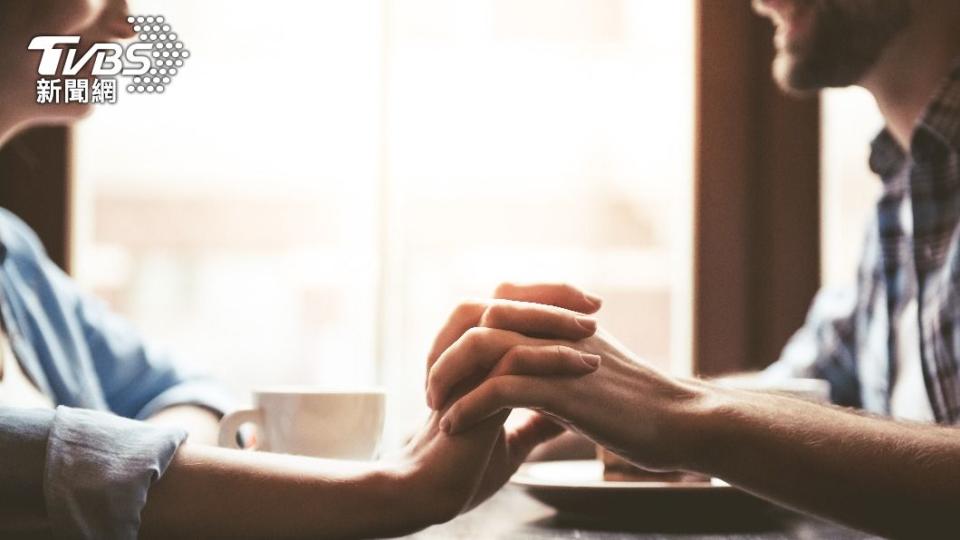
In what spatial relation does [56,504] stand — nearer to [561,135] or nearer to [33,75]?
[33,75]

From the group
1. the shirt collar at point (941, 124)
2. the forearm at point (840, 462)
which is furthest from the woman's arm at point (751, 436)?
the shirt collar at point (941, 124)

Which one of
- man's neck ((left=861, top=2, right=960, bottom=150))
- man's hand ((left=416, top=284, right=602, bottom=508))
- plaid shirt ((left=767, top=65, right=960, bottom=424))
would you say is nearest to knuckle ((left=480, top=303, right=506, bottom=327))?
man's hand ((left=416, top=284, right=602, bottom=508))

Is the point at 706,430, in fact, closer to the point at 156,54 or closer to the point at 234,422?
the point at 234,422

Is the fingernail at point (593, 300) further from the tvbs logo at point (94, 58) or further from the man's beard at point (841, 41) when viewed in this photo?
the man's beard at point (841, 41)

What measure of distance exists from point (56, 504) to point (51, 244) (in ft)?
4.01

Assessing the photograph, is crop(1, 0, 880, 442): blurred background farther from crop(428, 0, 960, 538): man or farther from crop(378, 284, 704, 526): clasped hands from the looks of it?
crop(378, 284, 704, 526): clasped hands

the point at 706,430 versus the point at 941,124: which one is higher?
the point at 941,124

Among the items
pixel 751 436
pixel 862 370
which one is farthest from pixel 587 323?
pixel 862 370

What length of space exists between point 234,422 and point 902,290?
97 cm

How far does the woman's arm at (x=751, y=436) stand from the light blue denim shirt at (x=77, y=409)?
0.77 feet

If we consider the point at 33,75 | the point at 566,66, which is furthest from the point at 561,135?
the point at 33,75

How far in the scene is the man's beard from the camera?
51.7 inches

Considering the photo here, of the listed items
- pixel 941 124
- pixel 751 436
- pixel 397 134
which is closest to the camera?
pixel 751 436

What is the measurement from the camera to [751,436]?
0.71 metres
